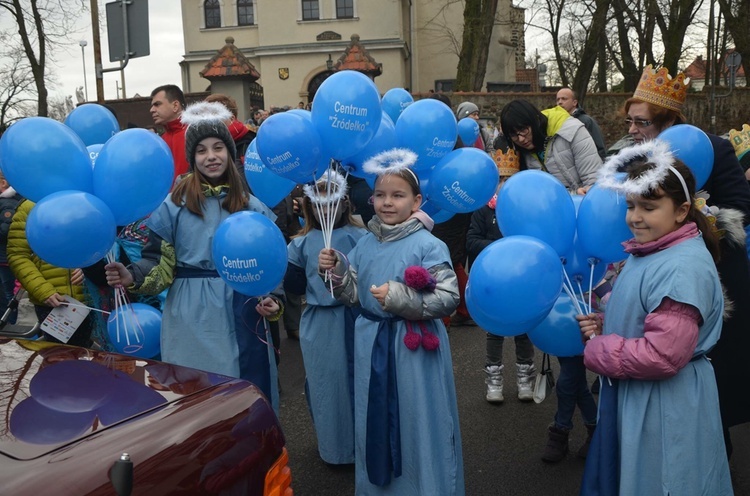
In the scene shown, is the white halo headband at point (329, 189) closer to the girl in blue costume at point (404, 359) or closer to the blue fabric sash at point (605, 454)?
the girl in blue costume at point (404, 359)

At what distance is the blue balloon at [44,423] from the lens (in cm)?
183

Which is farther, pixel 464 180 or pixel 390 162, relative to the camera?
pixel 464 180

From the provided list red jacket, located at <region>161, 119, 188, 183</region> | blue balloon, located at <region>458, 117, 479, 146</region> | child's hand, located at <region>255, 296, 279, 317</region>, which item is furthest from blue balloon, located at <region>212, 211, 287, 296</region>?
blue balloon, located at <region>458, 117, 479, 146</region>

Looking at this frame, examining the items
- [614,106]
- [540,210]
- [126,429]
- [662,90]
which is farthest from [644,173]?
[614,106]

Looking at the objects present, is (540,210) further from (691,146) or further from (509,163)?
(509,163)

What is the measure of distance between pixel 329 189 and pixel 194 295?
87 centimetres

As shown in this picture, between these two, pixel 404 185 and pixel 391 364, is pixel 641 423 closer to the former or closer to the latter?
pixel 391 364

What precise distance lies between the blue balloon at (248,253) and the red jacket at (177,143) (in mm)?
2423

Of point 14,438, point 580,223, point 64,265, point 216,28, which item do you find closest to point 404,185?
point 580,223

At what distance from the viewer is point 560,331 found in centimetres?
317

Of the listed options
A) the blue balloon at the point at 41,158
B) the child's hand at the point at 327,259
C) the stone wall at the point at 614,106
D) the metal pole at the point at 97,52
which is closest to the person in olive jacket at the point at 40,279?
the blue balloon at the point at 41,158

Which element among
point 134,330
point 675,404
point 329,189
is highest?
point 329,189

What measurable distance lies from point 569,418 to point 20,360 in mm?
2967

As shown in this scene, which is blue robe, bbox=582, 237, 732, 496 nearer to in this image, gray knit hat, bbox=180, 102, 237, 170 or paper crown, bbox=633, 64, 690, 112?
paper crown, bbox=633, 64, 690, 112
